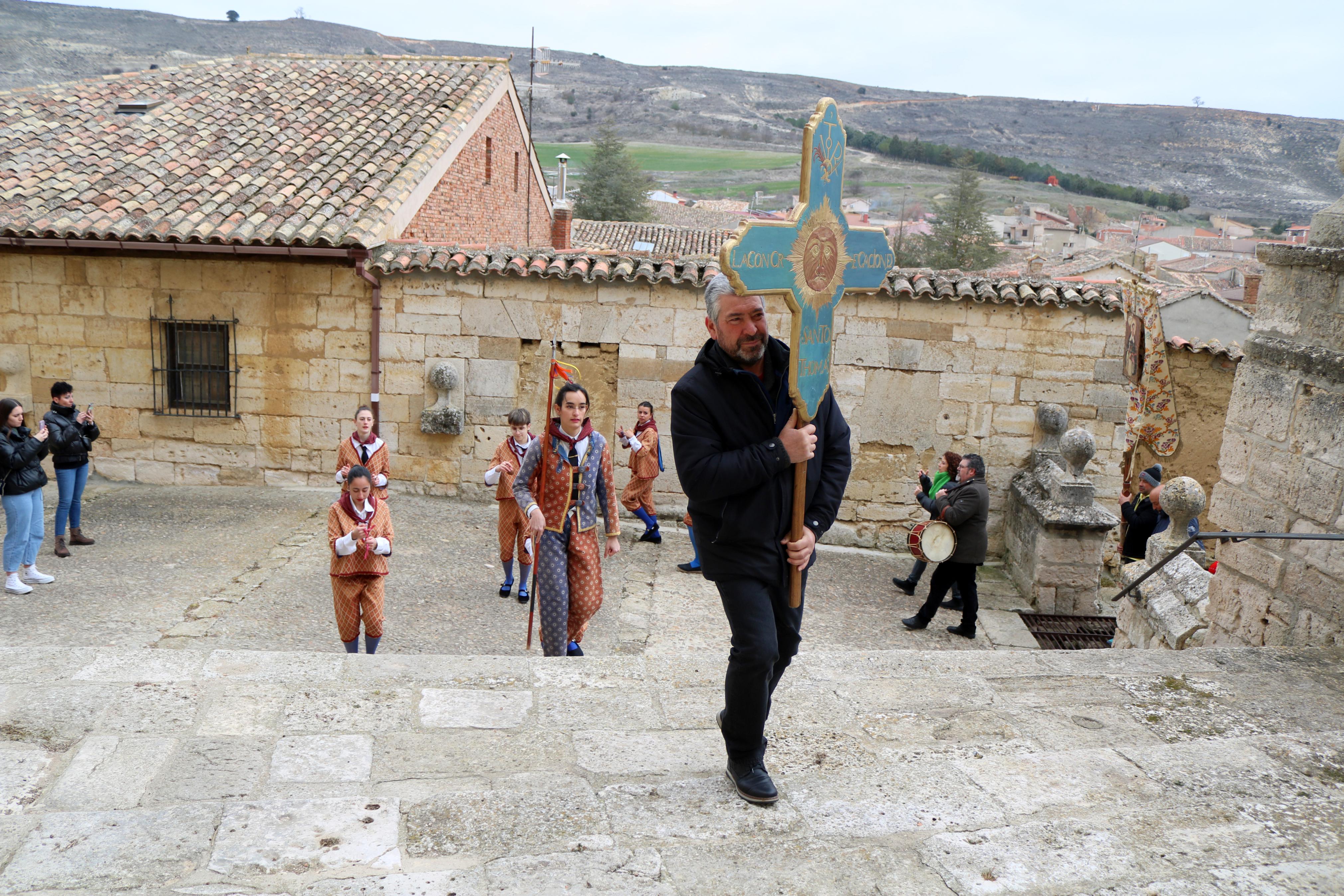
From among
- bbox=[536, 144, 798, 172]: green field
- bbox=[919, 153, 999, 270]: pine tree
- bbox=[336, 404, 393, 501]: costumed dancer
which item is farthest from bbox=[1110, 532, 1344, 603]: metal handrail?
bbox=[536, 144, 798, 172]: green field

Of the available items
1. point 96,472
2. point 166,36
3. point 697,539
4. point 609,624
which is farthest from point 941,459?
point 166,36

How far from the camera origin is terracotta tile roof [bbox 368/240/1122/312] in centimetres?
1030

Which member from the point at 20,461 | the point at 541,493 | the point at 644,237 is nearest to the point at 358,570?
the point at 541,493

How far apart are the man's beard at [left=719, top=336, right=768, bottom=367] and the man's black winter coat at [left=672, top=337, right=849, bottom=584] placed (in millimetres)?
22

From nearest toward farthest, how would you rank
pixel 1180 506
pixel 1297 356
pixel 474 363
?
pixel 1297 356, pixel 1180 506, pixel 474 363

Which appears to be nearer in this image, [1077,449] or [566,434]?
[566,434]

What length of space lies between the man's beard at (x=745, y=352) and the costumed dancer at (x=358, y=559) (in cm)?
343

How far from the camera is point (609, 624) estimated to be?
25.3 ft

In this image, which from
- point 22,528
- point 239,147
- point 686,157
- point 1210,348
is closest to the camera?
point 22,528

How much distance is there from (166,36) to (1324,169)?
3986 inches

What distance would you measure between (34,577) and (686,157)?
7751cm

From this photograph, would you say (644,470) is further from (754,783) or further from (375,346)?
(754,783)

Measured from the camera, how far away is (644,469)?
32.1ft

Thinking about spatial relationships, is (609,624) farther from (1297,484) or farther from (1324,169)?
(1324,169)
